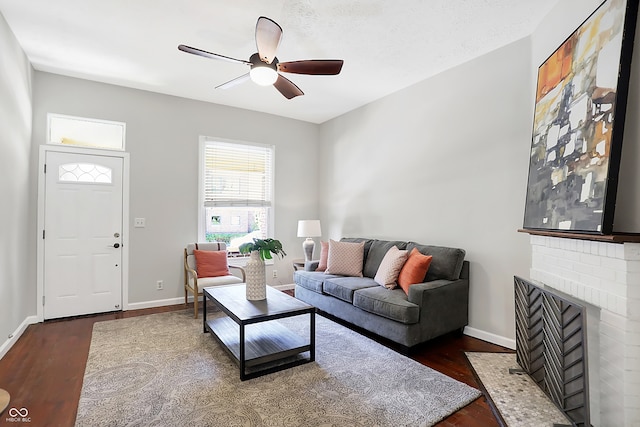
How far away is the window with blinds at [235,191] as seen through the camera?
4898mm

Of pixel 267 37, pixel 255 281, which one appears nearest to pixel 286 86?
pixel 267 37

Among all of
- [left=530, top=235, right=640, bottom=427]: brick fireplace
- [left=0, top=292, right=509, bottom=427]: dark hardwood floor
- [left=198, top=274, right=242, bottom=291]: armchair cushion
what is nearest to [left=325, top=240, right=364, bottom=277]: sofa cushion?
[left=0, top=292, right=509, bottom=427]: dark hardwood floor

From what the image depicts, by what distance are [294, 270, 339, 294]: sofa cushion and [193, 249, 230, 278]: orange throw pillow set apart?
991 mm

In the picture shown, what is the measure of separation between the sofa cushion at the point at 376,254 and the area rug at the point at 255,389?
42.2 inches

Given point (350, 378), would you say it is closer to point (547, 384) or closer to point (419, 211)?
point (547, 384)

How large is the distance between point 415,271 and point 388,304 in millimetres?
485

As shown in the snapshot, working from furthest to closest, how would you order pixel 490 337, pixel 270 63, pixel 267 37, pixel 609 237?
pixel 490 337, pixel 270 63, pixel 267 37, pixel 609 237

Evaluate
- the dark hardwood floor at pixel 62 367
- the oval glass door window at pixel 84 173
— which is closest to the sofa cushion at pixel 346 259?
the dark hardwood floor at pixel 62 367

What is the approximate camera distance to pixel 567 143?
212 cm

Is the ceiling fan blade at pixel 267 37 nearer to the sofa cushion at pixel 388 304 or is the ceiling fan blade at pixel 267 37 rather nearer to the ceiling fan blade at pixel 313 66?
the ceiling fan blade at pixel 313 66

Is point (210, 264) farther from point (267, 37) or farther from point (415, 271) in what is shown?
point (267, 37)

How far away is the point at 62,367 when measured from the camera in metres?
2.68

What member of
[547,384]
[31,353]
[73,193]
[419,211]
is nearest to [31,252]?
[73,193]

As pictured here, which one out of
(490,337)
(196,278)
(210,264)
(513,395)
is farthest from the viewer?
(210,264)
